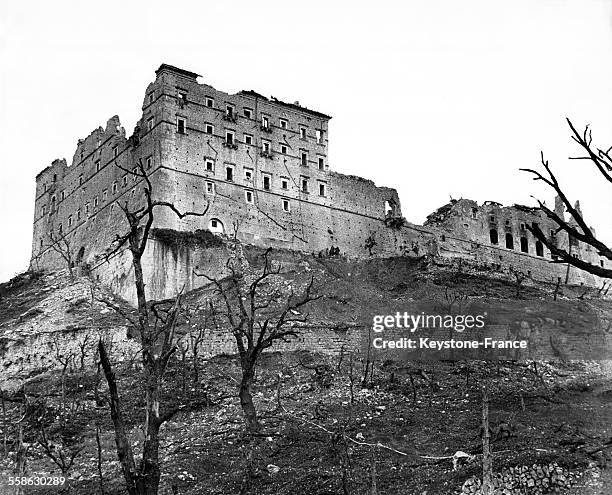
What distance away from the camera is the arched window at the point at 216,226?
63.0 metres

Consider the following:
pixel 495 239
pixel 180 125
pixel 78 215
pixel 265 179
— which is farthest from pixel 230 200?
pixel 495 239

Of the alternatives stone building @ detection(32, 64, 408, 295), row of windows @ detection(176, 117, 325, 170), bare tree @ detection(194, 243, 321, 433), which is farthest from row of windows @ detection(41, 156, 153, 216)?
bare tree @ detection(194, 243, 321, 433)

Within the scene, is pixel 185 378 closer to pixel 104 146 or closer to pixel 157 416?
pixel 157 416

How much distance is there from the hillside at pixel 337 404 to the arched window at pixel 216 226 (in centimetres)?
355

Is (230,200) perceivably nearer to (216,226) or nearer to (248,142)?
(216,226)

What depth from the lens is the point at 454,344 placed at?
4647 cm

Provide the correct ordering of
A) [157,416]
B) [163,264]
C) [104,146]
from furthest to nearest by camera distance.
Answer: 1. [104,146]
2. [163,264]
3. [157,416]

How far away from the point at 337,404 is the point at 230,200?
2983 centimetres

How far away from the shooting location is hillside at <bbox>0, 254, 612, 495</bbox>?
28.6 meters

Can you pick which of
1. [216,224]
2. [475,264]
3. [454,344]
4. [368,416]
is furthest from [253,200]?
[368,416]

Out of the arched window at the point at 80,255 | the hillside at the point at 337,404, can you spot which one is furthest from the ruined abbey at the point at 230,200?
the hillside at the point at 337,404

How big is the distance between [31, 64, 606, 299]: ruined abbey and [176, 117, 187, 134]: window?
0.08 metres

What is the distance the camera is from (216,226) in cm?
6353

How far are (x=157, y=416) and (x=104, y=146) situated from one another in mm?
58865
